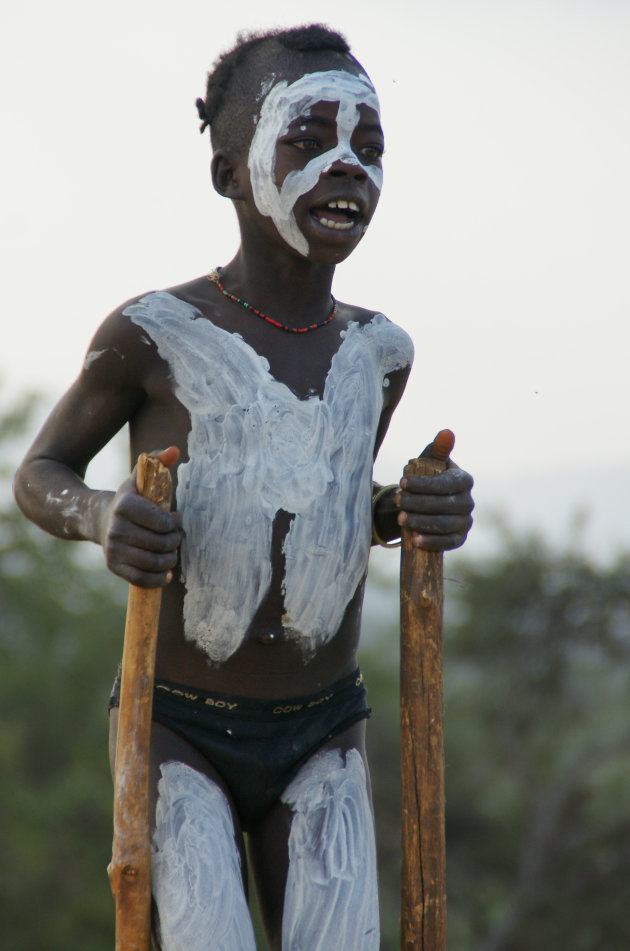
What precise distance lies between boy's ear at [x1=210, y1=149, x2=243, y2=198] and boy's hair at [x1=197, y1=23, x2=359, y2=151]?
0.03 m

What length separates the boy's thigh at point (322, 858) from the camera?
297 centimetres

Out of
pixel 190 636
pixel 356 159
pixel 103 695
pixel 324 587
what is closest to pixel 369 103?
pixel 356 159

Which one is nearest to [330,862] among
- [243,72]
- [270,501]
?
[270,501]

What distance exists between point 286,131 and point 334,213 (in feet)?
0.84

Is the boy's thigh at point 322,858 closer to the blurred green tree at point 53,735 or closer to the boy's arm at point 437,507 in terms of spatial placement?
the boy's arm at point 437,507

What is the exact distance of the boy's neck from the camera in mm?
3348

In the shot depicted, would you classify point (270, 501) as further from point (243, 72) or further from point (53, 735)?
point (53, 735)

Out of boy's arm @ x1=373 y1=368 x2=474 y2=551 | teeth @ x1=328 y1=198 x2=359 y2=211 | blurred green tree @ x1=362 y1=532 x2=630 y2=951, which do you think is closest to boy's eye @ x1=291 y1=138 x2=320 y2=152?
teeth @ x1=328 y1=198 x2=359 y2=211

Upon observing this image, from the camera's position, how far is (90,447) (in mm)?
3285

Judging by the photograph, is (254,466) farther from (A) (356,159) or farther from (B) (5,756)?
(B) (5,756)

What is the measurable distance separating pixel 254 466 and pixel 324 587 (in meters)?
0.39

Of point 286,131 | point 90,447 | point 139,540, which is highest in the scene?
point 286,131

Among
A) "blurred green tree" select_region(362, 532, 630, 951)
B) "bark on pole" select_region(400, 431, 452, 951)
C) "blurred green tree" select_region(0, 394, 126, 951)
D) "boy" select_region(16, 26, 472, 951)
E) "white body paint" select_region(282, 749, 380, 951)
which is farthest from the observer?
"blurred green tree" select_region(0, 394, 126, 951)

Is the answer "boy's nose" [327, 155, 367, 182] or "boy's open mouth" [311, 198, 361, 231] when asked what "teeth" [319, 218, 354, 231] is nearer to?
"boy's open mouth" [311, 198, 361, 231]
